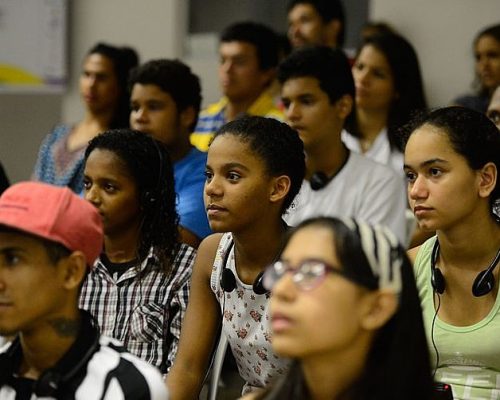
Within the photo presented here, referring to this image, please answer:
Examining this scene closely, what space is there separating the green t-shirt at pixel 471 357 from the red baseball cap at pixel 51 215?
89 cm

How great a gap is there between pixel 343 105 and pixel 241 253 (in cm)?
131

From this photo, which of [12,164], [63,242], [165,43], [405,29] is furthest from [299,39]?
[63,242]

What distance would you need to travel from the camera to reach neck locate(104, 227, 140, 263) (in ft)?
10.3

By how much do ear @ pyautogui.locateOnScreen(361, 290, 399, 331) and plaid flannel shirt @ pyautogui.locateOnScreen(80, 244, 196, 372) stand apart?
1.25 m

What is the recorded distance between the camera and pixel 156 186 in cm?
324

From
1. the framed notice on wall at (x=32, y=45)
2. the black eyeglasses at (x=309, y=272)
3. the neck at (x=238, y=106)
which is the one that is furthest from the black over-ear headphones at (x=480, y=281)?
the framed notice on wall at (x=32, y=45)

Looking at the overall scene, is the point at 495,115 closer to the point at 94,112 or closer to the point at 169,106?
the point at 169,106

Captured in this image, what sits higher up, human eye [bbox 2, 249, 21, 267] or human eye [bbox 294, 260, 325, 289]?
human eye [bbox 294, 260, 325, 289]

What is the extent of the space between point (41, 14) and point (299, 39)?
1688 mm

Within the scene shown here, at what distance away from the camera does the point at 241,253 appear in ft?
9.60

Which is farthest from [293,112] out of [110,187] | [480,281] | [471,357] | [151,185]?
[471,357]

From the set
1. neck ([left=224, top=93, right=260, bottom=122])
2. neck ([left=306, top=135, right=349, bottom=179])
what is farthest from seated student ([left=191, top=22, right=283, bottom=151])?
neck ([left=306, top=135, right=349, bottom=179])

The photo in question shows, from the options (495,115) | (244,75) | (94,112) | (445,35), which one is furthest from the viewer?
(445,35)

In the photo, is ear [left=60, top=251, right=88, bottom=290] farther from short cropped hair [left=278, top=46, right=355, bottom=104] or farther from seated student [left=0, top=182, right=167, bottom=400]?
short cropped hair [left=278, top=46, right=355, bottom=104]
